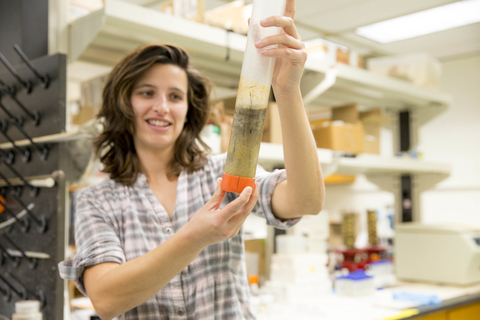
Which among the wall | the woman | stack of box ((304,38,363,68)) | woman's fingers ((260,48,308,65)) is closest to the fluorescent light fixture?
the wall

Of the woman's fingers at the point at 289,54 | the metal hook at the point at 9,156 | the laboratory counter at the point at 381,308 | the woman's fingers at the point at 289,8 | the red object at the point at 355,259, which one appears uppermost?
the woman's fingers at the point at 289,8

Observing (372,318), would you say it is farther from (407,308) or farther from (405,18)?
(405,18)

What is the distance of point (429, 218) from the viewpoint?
5336mm

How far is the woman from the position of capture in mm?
908

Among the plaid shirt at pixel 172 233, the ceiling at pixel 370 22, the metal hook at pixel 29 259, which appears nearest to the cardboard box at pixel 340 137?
the ceiling at pixel 370 22

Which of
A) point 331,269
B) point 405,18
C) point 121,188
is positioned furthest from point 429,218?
point 121,188

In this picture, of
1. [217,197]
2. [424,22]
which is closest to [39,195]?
[217,197]

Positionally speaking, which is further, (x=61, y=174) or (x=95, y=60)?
(x=95, y=60)

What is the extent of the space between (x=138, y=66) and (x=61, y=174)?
44 centimetres

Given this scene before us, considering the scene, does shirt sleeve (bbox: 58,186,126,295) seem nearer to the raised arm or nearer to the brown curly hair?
the brown curly hair

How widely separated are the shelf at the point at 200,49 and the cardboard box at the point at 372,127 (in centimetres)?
14

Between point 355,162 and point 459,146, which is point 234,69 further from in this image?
point 459,146

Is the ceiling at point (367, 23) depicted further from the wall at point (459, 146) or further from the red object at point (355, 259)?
the red object at point (355, 259)

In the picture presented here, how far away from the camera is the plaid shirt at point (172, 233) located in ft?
3.68
